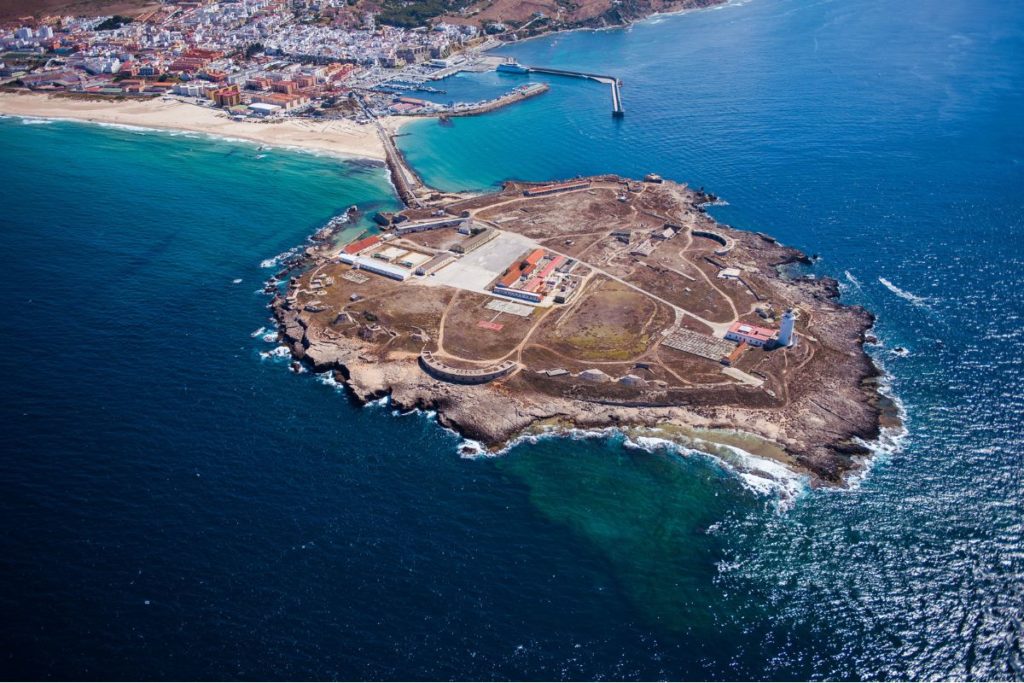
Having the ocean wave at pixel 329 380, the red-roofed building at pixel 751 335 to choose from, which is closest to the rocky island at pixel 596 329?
the red-roofed building at pixel 751 335

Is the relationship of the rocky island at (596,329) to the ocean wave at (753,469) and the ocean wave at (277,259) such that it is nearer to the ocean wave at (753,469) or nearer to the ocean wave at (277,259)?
the ocean wave at (753,469)

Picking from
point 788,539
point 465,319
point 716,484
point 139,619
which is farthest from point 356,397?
point 788,539

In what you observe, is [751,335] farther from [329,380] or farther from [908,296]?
[329,380]

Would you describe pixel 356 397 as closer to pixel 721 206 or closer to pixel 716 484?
pixel 716 484

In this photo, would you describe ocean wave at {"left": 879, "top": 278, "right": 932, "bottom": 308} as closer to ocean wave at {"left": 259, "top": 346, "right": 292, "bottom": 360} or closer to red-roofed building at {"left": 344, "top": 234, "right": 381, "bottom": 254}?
red-roofed building at {"left": 344, "top": 234, "right": 381, "bottom": 254}

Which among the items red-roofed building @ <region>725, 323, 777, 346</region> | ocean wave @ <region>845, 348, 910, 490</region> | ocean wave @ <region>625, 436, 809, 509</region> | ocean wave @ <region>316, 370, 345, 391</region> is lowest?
ocean wave @ <region>845, 348, 910, 490</region>

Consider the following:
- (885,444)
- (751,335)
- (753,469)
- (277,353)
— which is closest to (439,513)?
(753,469)

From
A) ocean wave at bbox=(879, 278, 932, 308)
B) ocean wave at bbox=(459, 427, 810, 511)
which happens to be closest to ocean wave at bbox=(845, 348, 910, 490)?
ocean wave at bbox=(459, 427, 810, 511)
